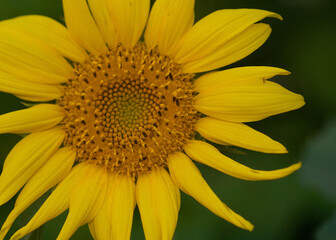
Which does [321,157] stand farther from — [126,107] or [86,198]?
[86,198]

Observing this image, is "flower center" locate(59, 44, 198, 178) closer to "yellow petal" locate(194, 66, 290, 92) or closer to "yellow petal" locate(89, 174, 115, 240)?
"yellow petal" locate(194, 66, 290, 92)

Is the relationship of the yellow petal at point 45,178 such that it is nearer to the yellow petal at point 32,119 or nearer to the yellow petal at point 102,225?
the yellow petal at point 32,119

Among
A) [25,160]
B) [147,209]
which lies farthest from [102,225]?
[25,160]

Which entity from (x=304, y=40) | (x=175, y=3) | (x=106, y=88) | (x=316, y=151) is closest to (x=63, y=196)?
(x=106, y=88)

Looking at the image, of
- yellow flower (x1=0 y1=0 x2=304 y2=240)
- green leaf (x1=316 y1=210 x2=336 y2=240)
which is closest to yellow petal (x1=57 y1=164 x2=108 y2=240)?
yellow flower (x1=0 y1=0 x2=304 y2=240)

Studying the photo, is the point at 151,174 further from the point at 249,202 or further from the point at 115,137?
the point at 249,202
